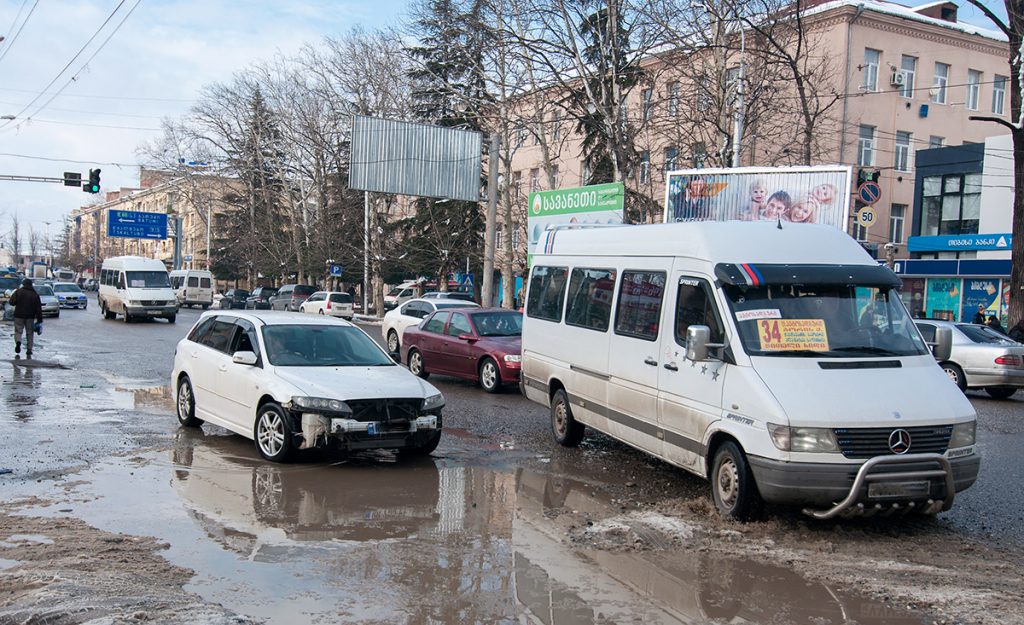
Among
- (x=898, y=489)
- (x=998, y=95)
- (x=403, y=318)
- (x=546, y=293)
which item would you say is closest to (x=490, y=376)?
(x=546, y=293)

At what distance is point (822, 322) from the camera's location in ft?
23.7

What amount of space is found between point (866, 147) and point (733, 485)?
3614 cm

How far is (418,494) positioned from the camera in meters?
7.89

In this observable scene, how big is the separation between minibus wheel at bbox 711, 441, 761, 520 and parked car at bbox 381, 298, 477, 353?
14.8 metres

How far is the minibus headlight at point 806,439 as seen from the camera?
6.38 meters

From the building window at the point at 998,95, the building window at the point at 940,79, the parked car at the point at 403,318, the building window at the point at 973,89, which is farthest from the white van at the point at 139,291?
Result: the building window at the point at 998,95

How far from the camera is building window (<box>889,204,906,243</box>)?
41.2 meters

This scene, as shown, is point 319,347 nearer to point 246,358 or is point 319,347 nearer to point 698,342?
point 246,358

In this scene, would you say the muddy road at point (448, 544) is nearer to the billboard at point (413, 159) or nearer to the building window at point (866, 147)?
the billboard at point (413, 159)

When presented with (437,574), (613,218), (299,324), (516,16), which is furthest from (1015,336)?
(437,574)

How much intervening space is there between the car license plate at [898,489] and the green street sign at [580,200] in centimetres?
1931

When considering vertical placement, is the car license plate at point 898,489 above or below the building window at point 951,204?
below

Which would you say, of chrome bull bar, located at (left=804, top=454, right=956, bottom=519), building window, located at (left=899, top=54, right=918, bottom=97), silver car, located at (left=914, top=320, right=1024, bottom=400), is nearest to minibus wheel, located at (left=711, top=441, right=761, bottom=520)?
chrome bull bar, located at (left=804, top=454, right=956, bottom=519)

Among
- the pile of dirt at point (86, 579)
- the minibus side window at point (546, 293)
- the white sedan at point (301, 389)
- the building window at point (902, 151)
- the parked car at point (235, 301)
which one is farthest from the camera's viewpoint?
the parked car at point (235, 301)
